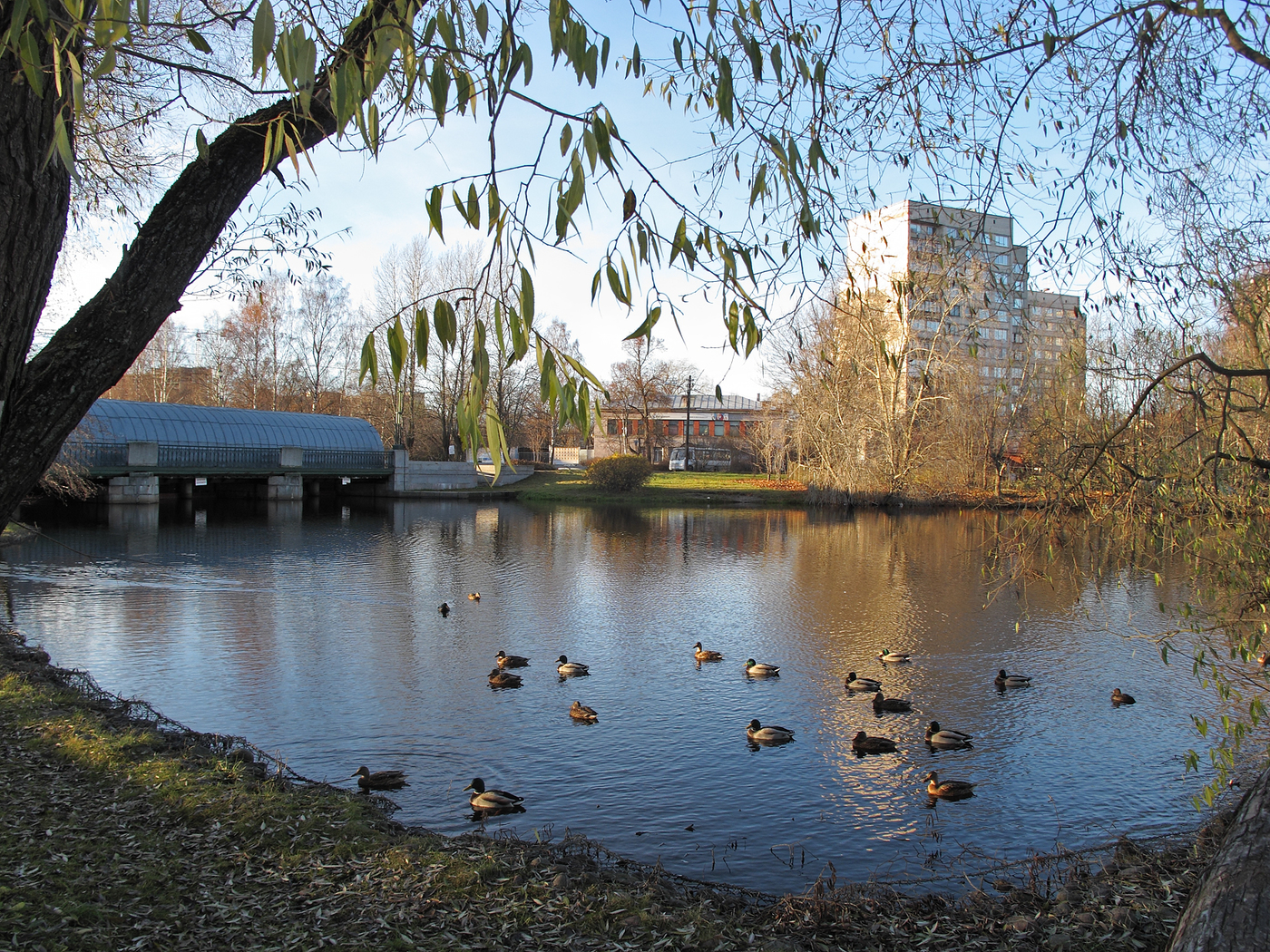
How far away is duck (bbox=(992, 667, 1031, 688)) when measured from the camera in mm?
12891

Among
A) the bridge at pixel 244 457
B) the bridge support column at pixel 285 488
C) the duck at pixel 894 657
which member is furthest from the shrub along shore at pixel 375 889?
the bridge support column at pixel 285 488

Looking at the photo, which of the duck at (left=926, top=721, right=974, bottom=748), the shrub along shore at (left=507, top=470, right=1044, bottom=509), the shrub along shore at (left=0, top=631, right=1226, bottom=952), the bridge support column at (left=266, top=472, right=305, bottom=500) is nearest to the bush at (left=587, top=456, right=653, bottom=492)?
the shrub along shore at (left=507, top=470, right=1044, bottom=509)

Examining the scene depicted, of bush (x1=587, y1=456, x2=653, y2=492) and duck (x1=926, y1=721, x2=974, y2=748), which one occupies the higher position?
bush (x1=587, y1=456, x2=653, y2=492)

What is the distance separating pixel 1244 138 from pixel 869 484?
131ft

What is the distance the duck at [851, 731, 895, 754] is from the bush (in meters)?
40.4

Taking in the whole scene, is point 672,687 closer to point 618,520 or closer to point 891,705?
point 891,705

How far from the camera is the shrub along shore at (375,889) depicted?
5.04 metres

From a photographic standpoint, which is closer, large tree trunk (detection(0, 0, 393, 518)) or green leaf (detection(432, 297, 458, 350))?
green leaf (detection(432, 297, 458, 350))

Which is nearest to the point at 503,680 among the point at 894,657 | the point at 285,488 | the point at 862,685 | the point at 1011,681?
the point at 862,685

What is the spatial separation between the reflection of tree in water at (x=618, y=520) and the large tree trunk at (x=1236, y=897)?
30.0 meters

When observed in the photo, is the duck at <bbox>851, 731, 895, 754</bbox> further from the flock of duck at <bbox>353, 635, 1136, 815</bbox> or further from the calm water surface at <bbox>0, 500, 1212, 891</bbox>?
the calm water surface at <bbox>0, 500, 1212, 891</bbox>

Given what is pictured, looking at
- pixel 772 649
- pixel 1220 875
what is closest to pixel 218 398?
pixel 772 649

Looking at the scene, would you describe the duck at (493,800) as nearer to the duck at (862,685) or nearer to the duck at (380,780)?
the duck at (380,780)

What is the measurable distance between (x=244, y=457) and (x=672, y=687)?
3937 centimetres
